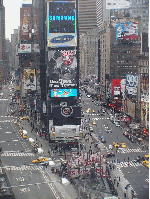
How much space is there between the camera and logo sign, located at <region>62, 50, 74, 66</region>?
7381 cm

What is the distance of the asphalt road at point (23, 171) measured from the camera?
137 ft

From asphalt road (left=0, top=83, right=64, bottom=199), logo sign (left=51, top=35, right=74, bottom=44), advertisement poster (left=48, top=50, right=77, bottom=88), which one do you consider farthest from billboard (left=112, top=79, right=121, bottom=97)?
asphalt road (left=0, top=83, right=64, bottom=199)

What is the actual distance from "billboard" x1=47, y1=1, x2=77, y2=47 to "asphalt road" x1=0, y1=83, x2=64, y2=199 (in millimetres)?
17915

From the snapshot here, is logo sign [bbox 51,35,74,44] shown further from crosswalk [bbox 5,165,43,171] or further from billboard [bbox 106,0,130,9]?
crosswalk [bbox 5,165,43,171]

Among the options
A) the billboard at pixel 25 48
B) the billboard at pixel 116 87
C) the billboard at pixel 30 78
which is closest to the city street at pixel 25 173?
the billboard at pixel 116 87

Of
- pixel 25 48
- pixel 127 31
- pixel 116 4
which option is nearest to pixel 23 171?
pixel 116 4

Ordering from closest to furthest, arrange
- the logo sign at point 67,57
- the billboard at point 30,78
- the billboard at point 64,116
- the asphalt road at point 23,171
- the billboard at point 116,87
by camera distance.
Answer: 1. the asphalt road at point 23,171
2. the billboard at point 64,116
3. the logo sign at point 67,57
4. the billboard at point 116,87
5. the billboard at point 30,78

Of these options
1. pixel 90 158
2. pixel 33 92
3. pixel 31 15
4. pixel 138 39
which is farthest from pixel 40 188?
pixel 31 15

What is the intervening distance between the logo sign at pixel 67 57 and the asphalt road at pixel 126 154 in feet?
44.1

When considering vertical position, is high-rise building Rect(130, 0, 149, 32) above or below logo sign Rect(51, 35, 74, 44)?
above

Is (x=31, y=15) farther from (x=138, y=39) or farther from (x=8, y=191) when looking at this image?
(x=8, y=191)

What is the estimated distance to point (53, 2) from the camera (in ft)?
238

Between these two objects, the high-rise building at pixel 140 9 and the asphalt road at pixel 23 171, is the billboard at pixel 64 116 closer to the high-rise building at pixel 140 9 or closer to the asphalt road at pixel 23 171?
the asphalt road at pixel 23 171

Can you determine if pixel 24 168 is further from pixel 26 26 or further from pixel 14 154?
pixel 26 26
